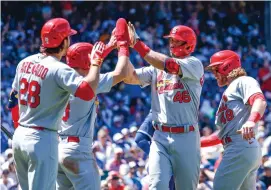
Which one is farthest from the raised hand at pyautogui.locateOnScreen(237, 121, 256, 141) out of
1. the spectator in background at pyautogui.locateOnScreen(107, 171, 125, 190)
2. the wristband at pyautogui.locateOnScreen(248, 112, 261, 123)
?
the spectator in background at pyautogui.locateOnScreen(107, 171, 125, 190)

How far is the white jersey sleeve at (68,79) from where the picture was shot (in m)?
7.37

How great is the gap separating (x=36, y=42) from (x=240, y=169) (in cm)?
1258

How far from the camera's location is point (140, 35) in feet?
71.4

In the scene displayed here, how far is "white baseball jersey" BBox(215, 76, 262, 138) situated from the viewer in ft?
28.1

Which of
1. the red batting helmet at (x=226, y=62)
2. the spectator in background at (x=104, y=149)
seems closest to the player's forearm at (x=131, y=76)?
the red batting helmet at (x=226, y=62)

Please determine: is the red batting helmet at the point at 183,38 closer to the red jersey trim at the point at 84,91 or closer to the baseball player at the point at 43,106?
the baseball player at the point at 43,106

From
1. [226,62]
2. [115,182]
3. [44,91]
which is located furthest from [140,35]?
[44,91]

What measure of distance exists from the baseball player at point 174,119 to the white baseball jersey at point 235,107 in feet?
0.91

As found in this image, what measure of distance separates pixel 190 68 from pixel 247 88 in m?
0.57

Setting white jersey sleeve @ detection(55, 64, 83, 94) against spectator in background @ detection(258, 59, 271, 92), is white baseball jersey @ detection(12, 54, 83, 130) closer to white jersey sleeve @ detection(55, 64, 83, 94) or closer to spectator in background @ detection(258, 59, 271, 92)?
white jersey sleeve @ detection(55, 64, 83, 94)

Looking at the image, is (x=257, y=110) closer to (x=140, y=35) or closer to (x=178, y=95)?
(x=178, y=95)

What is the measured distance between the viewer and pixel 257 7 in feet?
77.2

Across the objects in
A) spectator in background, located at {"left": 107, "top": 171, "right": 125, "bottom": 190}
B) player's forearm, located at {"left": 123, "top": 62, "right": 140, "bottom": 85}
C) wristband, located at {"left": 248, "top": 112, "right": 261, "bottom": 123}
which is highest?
player's forearm, located at {"left": 123, "top": 62, "right": 140, "bottom": 85}

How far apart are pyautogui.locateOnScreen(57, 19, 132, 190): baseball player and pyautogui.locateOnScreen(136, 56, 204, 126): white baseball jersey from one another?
0.49 meters
